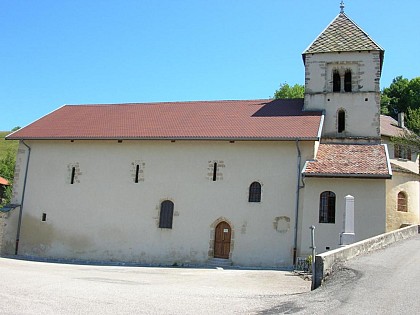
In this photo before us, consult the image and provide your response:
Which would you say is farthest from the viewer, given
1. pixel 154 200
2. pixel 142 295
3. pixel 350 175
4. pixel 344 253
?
pixel 154 200

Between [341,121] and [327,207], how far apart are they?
596 centimetres

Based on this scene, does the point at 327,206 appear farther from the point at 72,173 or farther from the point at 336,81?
the point at 72,173

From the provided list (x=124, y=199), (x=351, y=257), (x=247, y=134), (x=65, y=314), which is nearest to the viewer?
(x=65, y=314)

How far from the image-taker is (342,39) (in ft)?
77.4

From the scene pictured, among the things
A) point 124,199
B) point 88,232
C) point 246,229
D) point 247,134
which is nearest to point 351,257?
point 246,229

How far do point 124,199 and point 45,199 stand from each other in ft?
15.5

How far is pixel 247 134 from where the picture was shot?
65.9ft

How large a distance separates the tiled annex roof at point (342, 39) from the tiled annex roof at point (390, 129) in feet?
33.0

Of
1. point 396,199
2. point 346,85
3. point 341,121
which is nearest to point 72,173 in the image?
point 341,121

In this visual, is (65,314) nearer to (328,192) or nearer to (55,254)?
(328,192)

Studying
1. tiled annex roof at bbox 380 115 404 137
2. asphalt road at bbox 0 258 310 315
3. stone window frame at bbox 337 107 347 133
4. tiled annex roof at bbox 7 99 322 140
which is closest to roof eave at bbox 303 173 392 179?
tiled annex roof at bbox 7 99 322 140

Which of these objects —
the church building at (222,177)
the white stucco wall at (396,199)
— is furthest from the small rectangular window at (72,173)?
the white stucco wall at (396,199)

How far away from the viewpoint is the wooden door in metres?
19.8

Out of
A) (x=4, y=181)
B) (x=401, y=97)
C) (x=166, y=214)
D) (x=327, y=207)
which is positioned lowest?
(x=166, y=214)
